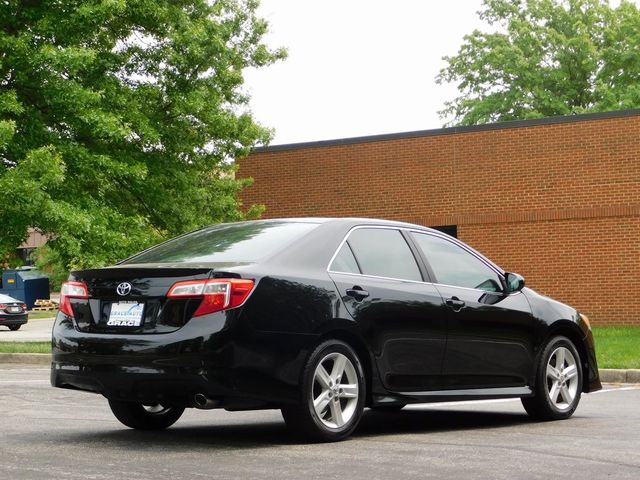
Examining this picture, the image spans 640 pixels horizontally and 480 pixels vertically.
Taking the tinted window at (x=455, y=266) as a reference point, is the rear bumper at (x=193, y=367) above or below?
below

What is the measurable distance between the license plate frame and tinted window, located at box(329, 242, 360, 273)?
1347 millimetres

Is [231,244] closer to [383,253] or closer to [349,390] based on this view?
[383,253]

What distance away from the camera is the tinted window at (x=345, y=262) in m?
8.30

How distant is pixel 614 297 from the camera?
1091 inches

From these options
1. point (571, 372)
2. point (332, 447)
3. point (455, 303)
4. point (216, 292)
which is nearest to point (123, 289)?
point (216, 292)

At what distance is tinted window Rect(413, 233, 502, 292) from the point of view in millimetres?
9156

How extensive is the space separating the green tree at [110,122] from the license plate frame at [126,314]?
13771 mm

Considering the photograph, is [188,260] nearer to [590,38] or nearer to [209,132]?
[209,132]

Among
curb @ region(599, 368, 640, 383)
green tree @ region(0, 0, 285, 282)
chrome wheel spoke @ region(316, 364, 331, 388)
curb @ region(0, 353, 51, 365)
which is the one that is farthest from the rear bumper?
green tree @ region(0, 0, 285, 282)

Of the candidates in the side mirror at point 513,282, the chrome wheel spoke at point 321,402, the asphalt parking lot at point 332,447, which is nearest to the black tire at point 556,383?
the asphalt parking lot at point 332,447

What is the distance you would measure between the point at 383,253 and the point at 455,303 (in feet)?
2.21

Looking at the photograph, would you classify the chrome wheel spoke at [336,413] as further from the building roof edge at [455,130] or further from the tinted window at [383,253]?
the building roof edge at [455,130]

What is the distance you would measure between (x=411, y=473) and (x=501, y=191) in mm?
22794

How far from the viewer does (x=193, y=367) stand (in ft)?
24.3
